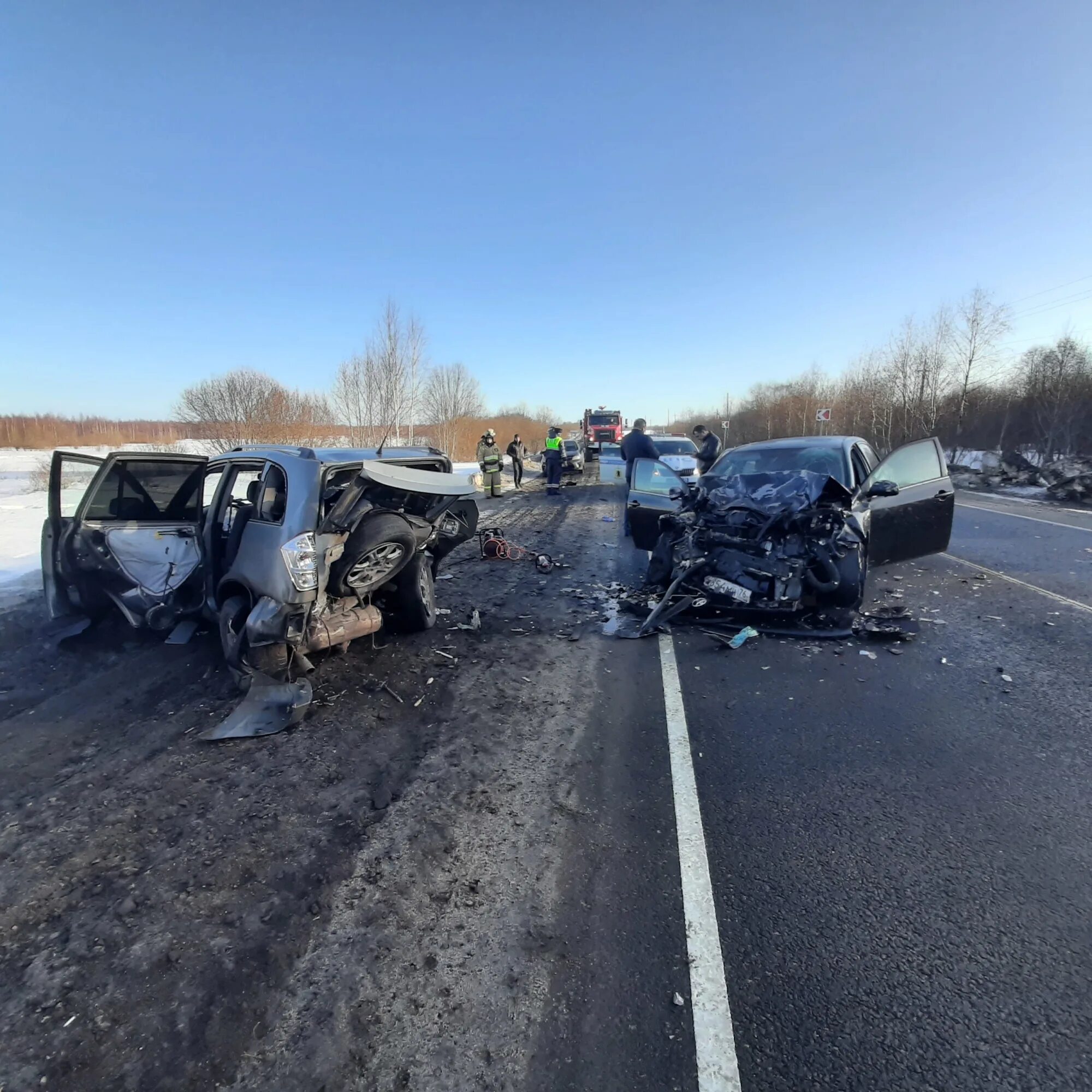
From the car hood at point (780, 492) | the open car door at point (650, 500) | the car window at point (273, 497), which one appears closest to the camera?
the car window at point (273, 497)

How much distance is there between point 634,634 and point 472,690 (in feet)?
6.11

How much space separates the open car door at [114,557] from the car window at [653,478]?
201 inches

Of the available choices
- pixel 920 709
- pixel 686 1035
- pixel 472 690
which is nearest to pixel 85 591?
pixel 472 690

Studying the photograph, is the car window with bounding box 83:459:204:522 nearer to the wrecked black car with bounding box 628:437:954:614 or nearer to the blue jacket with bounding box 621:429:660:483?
the wrecked black car with bounding box 628:437:954:614

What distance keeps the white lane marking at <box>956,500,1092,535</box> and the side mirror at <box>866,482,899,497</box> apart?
24.4ft

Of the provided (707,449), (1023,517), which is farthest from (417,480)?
(1023,517)

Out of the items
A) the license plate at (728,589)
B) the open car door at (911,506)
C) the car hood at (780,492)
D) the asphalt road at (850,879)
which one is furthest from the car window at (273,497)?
the open car door at (911,506)

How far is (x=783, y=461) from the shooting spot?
7184 millimetres

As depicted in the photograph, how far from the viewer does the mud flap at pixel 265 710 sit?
3.87m

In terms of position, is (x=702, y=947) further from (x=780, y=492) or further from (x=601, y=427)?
(x=601, y=427)

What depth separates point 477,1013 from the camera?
6.41 ft

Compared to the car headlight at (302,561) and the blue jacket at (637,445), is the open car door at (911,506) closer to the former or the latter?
the blue jacket at (637,445)

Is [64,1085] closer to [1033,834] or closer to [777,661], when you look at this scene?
[1033,834]

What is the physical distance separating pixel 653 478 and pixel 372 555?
4496 millimetres
